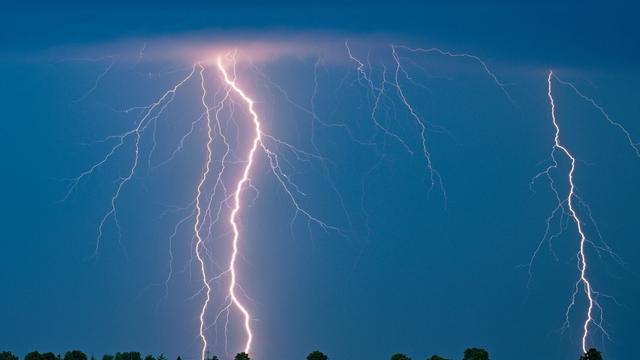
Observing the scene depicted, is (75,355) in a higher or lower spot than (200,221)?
lower

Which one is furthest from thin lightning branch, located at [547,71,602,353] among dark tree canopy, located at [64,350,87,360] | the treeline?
dark tree canopy, located at [64,350,87,360]

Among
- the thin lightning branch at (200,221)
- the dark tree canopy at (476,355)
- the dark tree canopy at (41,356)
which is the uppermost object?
the thin lightning branch at (200,221)

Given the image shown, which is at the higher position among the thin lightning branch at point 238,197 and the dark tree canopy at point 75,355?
the thin lightning branch at point 238,197

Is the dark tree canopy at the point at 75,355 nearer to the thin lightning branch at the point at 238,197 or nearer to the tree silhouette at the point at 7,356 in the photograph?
the tree silhouette at the point at 7,356

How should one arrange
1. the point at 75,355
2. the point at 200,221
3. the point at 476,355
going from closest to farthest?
1. the point at 476,355
2. the point at 75,355
3. the point at 200,221

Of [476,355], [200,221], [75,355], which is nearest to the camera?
[476,355]

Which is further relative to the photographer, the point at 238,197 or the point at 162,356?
the point at 238,197

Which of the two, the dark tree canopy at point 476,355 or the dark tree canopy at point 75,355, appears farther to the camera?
the dark tree canopy at point 75,355

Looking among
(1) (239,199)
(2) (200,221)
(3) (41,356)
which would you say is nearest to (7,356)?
(3) (41,356)

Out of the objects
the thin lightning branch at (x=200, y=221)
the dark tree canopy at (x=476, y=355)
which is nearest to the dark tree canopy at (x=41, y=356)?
the thin lightning branch at (x=200, y=221)

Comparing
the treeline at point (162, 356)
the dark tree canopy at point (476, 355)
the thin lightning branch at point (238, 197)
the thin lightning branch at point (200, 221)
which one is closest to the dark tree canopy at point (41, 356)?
the treeline at point (162, 356)

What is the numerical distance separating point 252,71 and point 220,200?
1814 mm

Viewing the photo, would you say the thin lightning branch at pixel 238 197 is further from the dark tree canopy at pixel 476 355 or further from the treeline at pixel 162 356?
the dark tree canopy at pixel 476 355

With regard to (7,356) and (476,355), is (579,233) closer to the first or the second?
(476,355)
